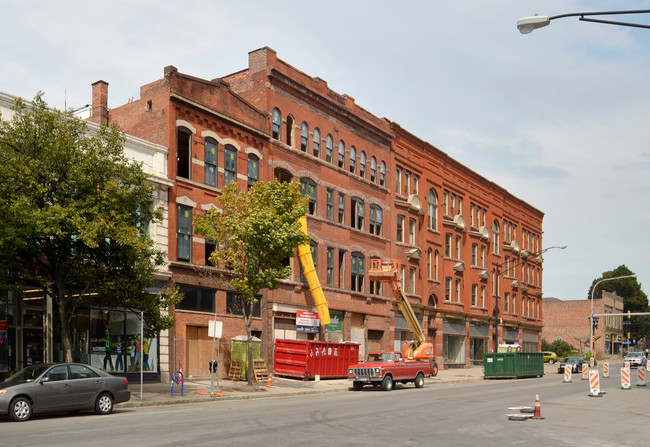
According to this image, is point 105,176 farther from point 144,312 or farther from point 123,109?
point 123,109

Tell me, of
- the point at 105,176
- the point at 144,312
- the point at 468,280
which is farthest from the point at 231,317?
the point at 468,280

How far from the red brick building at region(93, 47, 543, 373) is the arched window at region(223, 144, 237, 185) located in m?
0.05

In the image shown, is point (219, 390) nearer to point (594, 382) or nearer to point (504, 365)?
point (594, 382)

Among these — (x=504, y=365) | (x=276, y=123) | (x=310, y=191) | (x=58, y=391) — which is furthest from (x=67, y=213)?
(x=504, y=365)

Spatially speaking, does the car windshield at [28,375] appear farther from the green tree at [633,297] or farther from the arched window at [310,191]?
the green tree at [633,297]

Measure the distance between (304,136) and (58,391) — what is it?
24701mm

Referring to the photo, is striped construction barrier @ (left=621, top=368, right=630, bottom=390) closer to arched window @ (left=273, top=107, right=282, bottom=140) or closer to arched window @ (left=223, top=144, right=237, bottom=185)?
arched window @ (left=223, top=144, right=237, bottom=185)

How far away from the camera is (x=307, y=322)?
38.5 meters

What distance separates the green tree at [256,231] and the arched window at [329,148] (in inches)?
534

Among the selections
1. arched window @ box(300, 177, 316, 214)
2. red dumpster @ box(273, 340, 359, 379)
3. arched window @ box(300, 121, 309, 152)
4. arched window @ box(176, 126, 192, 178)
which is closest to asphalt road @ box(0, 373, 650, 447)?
red dumpster @ box(273, 340, 359, 379)

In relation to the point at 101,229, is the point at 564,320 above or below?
A: below

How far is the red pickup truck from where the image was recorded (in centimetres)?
2992

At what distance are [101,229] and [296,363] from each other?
16265 millimetres

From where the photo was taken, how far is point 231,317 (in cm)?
3362
